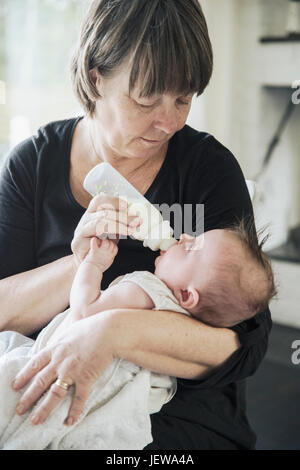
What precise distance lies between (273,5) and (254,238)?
2.08m

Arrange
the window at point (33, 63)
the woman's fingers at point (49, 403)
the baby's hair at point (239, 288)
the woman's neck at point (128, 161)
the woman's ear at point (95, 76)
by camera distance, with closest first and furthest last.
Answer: the woman's fingers at point (49, 403) → the baby's hair at point (239, 288) → the woman's ear at point (95, 76) → the woman's neck at point (128, 161) → the window at point (33, 63)

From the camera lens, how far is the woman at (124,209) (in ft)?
3.24

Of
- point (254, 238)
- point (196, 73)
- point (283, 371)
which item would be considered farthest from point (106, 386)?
point (283, 371)

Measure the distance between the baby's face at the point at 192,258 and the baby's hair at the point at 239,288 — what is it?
21 millimetres

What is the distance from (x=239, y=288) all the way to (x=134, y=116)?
1.35 ft

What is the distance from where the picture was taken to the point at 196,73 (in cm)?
108

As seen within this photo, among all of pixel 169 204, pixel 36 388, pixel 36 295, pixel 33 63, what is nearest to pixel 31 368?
pixel 36 388

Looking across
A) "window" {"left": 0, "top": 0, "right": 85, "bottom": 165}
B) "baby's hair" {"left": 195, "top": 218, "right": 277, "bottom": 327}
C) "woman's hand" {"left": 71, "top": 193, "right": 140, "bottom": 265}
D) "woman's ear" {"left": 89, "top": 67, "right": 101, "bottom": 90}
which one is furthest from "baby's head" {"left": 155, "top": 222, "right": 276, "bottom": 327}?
"window" {"left": 0, "top": 0, "right": 85, "bottom": 165}

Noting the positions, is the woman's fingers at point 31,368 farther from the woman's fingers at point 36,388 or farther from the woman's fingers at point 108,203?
the woman's fingers at point 108,203

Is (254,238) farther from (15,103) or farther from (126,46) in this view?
(15,103)

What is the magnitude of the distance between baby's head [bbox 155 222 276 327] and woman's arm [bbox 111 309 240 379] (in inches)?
1.4

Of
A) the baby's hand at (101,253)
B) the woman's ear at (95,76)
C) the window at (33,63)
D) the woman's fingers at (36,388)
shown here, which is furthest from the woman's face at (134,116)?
the window at (33,63)

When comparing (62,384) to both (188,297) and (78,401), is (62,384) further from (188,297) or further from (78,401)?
(188,297)

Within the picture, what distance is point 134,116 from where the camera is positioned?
43.8 inches
